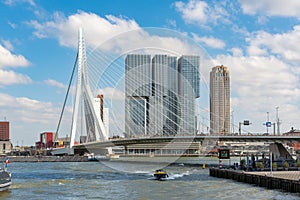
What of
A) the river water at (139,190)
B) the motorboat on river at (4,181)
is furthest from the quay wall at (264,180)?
the motorboat on river at (4,181)

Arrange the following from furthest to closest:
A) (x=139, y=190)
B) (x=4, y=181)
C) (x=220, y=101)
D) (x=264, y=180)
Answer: (x=220, y=101) → (x=264, y=180) → (x=4, y=181) → (x=139, y=190)

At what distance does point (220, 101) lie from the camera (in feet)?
400

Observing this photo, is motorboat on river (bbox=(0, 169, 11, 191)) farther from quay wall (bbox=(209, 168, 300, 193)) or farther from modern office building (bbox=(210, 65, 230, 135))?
modern office building (bbox=(210, 65, 230, 135))

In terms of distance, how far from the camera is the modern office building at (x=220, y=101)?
113m

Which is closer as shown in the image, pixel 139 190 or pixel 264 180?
pixel 139 190

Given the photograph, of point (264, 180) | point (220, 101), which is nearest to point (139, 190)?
point (264, 180)

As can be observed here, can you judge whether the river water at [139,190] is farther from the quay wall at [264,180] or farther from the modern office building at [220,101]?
the modern office building at [220,101]

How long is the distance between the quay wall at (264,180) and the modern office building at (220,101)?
166ft

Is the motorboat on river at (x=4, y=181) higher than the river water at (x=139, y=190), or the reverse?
the motorboat on river at (x=4, y=181)

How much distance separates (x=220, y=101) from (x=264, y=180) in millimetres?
77229

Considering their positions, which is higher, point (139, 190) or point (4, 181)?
point (4, 181)

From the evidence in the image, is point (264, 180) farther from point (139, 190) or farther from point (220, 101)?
point (220, 101)

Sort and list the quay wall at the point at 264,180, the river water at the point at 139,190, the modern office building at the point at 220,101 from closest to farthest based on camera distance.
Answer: the river water at the point at 139,190 → the quay wall at the point at 264,180 → the modern office building at the point at 220,101

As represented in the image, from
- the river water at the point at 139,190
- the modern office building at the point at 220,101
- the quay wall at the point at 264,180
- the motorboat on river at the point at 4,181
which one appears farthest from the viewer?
the modern office building at the point at 220,101
